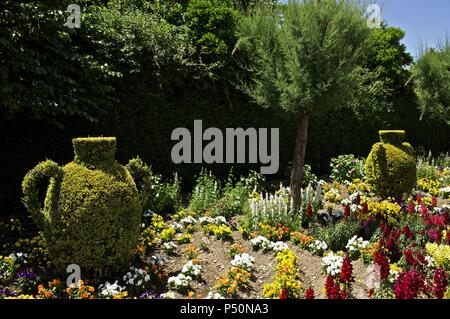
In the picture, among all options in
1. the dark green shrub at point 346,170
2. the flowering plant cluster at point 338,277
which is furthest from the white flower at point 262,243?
the dark green shrub at point 346,170

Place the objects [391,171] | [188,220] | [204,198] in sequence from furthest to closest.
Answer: [391,171], [204,198], [188,220]

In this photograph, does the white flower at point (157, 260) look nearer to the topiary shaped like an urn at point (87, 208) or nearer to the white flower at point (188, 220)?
the topiary shaped like an urn at point (87, 208)

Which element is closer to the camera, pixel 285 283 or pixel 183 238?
pixel 285 283

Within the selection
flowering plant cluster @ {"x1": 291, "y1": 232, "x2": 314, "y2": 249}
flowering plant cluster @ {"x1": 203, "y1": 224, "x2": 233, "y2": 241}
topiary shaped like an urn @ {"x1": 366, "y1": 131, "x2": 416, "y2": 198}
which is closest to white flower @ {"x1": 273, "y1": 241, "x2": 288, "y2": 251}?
flowering plant cluster @ {"x1": 291, "y1": 232, "x2": 314, "y2": 249}

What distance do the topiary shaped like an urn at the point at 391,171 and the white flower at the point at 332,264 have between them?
3672 millimetres

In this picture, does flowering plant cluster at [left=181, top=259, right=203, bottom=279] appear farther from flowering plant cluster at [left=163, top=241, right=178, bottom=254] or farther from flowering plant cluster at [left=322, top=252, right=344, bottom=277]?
flowering plant cluster at [left=322, top=252, right=344, bottom=277]

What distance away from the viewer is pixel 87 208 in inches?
174

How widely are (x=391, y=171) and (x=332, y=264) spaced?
3935 millimetres

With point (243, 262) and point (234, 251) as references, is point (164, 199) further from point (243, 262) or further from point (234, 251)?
point (243, 262)

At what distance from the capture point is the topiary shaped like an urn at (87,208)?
4430 mm

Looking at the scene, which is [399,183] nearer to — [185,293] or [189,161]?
[189,161]

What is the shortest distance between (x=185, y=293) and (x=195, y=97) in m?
5.11

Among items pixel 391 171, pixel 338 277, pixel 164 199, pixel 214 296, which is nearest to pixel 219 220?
pixel 164 199

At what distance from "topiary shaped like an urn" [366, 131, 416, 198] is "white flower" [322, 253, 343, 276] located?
3672mm
